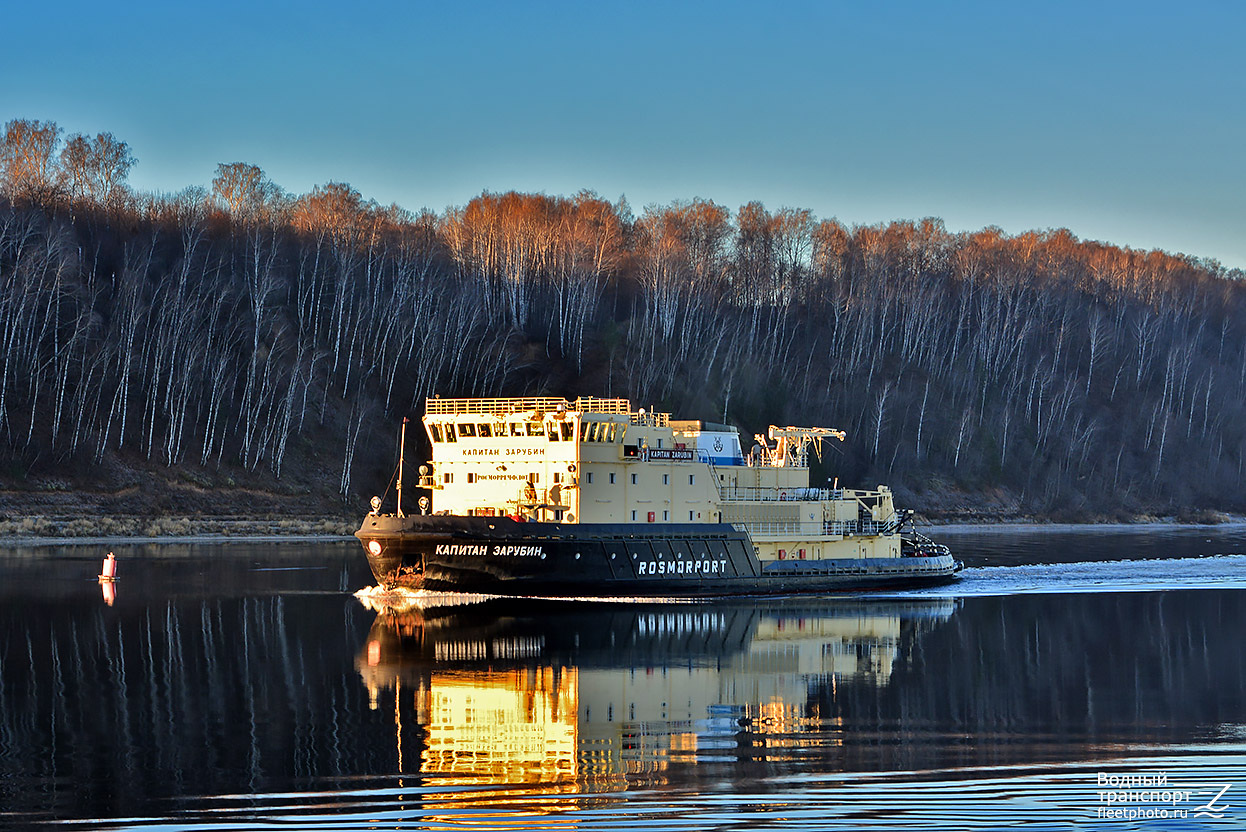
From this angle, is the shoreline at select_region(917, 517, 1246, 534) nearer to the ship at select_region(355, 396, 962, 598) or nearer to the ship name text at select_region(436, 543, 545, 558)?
the ship at select_region(355, 396, 962, 598)

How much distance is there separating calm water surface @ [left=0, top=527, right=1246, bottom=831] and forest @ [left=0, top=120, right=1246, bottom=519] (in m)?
32.5

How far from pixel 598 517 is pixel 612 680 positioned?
52.9ft

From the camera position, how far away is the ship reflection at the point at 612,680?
21453 mm

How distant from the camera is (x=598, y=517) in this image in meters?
44.6

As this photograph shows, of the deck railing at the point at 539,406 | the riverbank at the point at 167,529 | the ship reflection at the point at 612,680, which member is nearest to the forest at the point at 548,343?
the riverbank at the point at 167,529

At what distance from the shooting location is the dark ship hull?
42.6 metres

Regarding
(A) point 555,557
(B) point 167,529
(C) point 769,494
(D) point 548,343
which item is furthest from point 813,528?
(D) point 548,343

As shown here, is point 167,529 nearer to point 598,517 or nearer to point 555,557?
point 598,517

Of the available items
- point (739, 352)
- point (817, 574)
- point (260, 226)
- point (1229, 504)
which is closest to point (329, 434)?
point (260, 226)

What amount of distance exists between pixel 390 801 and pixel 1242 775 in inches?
480

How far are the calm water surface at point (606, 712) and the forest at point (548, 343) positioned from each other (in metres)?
32.5

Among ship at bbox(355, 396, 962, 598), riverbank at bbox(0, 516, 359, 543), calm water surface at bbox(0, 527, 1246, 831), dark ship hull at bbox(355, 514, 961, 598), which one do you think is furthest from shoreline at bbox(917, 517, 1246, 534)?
calm water surface at bbox(0, 527, 1246, 831)

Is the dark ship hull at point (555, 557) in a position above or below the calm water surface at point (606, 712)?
above

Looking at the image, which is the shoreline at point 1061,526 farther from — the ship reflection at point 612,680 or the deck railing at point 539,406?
the ship reflection at point 612,680
